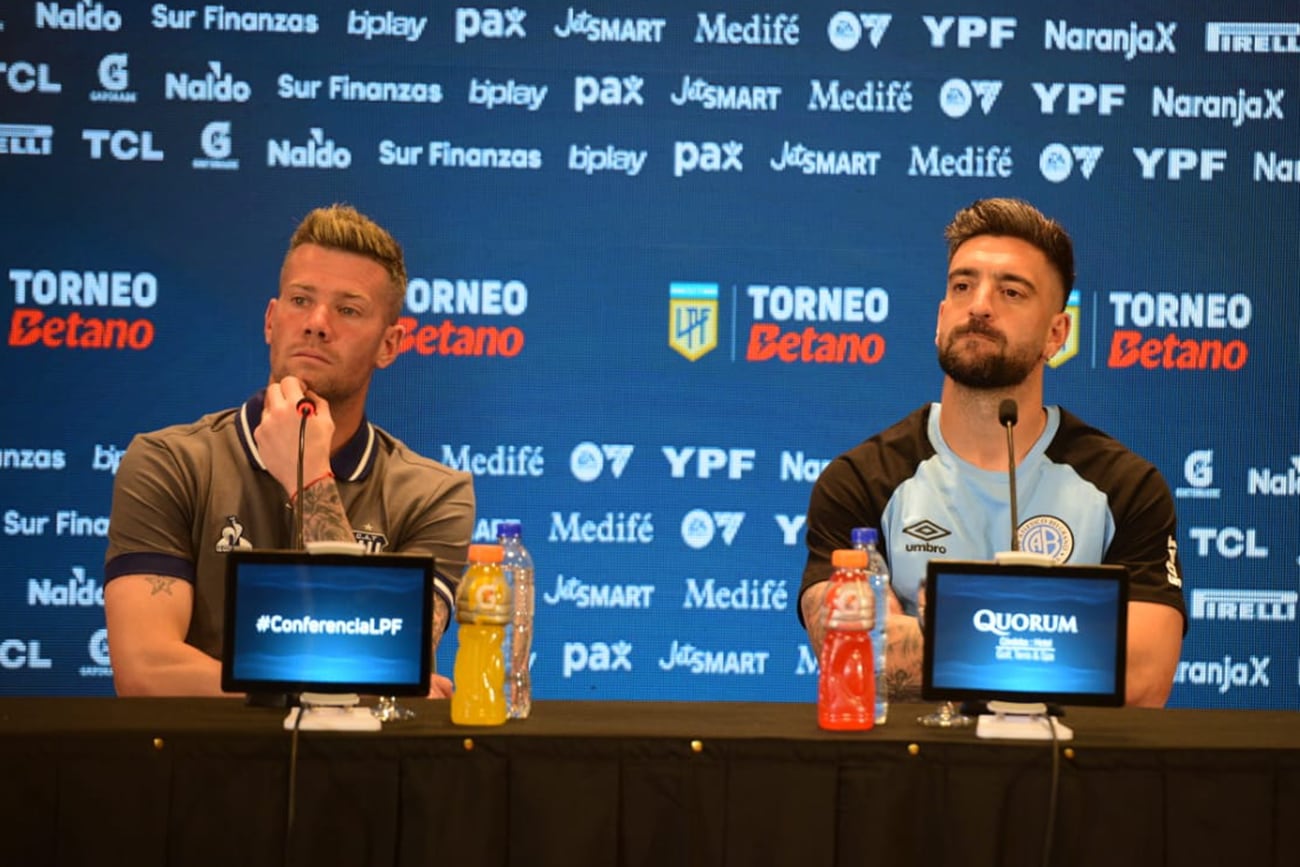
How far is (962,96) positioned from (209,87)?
2.10 metres

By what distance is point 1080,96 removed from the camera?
4.53 metres

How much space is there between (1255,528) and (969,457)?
186cm

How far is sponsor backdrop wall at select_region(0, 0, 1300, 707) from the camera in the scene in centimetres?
444

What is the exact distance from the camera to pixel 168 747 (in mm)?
2100

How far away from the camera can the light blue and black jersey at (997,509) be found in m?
2.94

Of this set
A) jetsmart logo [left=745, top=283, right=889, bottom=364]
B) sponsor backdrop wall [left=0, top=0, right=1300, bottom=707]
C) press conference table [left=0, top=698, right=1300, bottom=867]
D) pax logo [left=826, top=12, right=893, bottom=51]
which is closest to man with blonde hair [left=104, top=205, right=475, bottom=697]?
press conference table [left=0, top=698, right=1300, bottom=867]

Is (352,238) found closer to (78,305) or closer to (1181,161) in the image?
(78,305)

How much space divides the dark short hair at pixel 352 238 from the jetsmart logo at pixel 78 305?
138 centimetres

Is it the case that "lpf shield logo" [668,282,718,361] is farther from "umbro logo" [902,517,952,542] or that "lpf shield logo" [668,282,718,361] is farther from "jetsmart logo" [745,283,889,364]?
"umbro logo" [902,517,952,542]

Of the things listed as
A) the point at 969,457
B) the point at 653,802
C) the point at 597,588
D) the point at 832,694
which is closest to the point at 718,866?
the point at 653,802

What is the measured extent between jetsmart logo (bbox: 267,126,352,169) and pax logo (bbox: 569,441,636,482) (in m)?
1.03

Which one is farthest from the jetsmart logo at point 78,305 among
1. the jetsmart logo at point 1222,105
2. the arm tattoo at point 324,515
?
the jetsmart logo at point 1222,105

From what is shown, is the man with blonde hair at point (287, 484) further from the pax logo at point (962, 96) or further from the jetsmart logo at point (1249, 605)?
the jetsmart logo at point (1249, 605)

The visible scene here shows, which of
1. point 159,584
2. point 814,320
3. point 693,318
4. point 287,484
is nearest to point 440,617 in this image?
point 287,484
